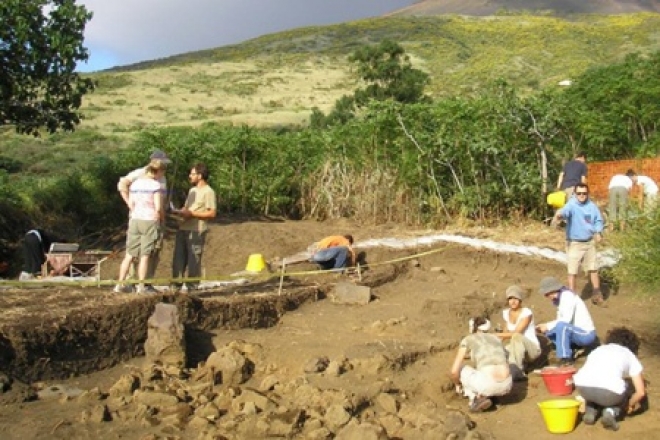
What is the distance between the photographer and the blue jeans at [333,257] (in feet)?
43.4

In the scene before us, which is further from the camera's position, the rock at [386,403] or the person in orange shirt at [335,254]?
the person in orange shirt at [335,254]

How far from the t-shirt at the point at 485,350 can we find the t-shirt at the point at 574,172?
686 centimetres

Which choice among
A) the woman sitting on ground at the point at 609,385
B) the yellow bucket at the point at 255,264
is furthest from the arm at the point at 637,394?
the yellow bucket at the point at 255,264

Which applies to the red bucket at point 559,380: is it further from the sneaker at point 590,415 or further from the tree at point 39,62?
the tree at point 39,62

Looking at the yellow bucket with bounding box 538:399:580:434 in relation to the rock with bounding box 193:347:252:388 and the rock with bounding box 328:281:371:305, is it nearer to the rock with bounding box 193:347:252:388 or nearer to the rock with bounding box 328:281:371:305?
the rock with bounding box 193:347:252:388

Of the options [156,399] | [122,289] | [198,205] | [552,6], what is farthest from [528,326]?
[552,6]

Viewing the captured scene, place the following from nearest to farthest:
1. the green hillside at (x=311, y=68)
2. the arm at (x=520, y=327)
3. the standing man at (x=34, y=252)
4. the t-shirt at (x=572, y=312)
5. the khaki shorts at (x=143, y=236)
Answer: the arm at (x=520, y=327) < the t-shirt at (x=572, y=312) < the khaki shorts at (x=143, y=236) < the standing man at (x=34, y=252) < the green hillside at (x=311, y=68)

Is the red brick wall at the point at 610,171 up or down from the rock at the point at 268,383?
up

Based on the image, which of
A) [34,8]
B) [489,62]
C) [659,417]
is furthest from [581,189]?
[489,62]

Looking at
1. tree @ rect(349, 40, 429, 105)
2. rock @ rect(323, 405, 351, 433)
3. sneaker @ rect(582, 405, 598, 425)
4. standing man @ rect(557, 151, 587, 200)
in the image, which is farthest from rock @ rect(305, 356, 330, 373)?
tree @ rect(349, 40, 429, 105)

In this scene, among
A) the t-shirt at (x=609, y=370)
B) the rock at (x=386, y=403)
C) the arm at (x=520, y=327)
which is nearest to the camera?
the t-shirt at (x=609, y=370)

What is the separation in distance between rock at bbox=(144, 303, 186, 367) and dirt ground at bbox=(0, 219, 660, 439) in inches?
10.1

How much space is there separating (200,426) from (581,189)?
19.3 feet

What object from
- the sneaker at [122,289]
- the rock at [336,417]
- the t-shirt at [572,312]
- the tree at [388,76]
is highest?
the tree at [388,76]
